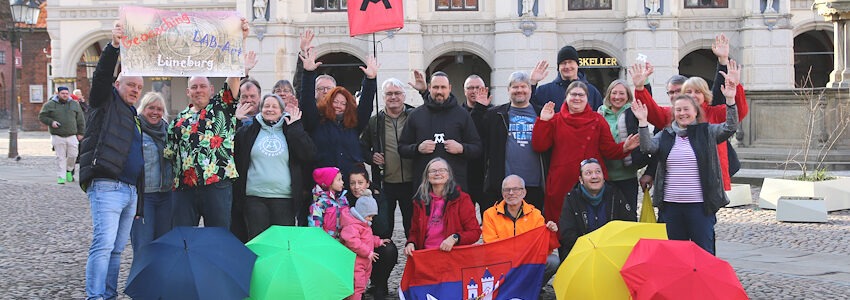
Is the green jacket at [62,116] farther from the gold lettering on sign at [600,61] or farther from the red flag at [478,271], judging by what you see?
the gold lettering on sign at [600,61]

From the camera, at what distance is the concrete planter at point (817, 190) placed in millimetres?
13773

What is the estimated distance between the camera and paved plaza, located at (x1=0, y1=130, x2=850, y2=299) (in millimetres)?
8352

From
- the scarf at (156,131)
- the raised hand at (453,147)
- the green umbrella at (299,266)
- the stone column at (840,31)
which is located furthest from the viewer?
the stone column at (840,31)

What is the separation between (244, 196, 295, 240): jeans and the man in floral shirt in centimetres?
18

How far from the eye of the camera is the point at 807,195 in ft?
45.4

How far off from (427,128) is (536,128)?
2.93 feet

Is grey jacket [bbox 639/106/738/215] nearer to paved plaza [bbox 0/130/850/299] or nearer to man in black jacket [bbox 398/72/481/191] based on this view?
paved plaza [bbox 0/130/850/299]

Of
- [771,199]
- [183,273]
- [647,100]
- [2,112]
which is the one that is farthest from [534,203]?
[2,112]

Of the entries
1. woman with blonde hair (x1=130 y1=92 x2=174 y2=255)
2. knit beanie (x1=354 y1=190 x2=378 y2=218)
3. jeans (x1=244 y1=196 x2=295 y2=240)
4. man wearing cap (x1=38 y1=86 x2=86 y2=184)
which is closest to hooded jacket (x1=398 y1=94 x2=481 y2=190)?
knit beanie (x1=354 y1=190 x2=378 y2=218)

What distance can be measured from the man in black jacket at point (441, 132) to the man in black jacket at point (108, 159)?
2187mm

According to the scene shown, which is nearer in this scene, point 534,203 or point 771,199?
point 534,203

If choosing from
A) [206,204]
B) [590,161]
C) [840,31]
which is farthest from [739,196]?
[206,204]

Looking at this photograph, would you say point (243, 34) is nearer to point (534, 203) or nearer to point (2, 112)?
point (534, 203)

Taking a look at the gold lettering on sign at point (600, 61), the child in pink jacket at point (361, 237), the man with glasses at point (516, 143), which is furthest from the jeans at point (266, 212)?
the gold lettering on sign at point (600, 61)
